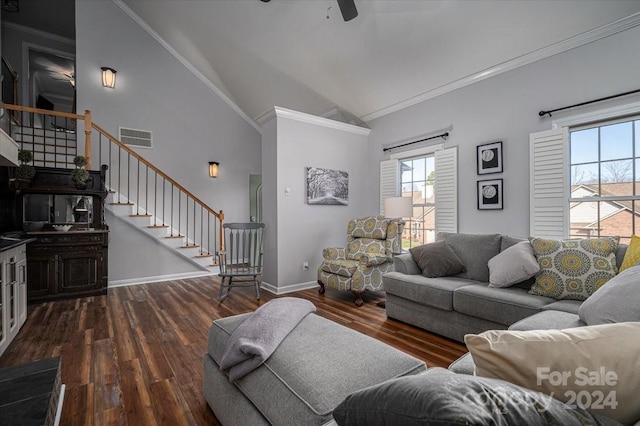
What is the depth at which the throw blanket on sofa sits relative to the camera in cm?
136

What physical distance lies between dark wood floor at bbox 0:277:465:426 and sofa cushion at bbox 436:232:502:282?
0.77 m

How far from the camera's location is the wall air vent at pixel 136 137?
18.4ft

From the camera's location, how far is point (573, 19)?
2951 millimetres

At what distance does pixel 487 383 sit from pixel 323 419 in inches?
24.0

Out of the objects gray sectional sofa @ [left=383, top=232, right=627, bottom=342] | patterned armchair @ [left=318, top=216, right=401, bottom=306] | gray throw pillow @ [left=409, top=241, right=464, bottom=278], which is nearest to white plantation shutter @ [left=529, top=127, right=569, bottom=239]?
gray sectional sofa @ [left=383, top=232, right=627, bottom=342]

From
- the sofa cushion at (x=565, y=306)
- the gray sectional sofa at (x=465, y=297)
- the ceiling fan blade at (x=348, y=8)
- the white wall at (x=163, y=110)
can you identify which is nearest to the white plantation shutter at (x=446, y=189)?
the gray sectional sofa at (x=465, y=297)

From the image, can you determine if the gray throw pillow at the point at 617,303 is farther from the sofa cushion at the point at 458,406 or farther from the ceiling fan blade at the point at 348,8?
→ the ceiling fan blade at the point at 348,8

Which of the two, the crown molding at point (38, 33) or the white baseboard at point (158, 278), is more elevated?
the crown molding at point (38, 33)

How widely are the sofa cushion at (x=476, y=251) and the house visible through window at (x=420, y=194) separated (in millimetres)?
1281

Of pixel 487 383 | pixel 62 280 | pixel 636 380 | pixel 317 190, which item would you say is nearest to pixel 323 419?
pixel 487 383

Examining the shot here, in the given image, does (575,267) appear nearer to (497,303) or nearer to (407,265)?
(497,303)

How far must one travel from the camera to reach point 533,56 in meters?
3.38

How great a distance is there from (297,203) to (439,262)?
7.38ft

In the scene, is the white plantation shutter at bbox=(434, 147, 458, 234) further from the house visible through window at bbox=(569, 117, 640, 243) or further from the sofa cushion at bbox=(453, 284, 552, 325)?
the sofa cushion at bbox=(453, 284, 552, 325)
